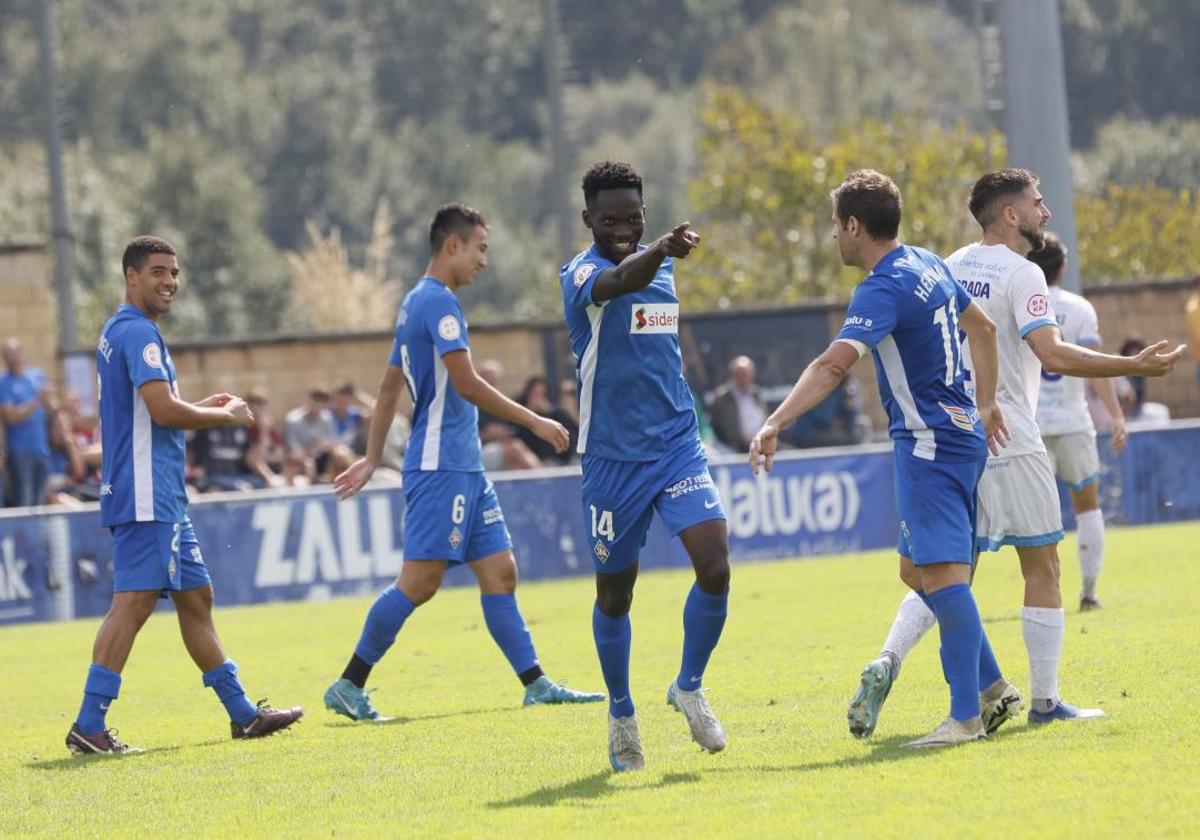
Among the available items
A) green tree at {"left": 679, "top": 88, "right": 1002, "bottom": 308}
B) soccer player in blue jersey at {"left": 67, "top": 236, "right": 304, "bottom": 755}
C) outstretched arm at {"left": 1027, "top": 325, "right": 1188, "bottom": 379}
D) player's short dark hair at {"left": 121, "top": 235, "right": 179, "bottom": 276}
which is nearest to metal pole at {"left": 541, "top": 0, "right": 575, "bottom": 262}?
green tree at {"left": 679, "top": 88, "right": 1002, "bottom": 308}

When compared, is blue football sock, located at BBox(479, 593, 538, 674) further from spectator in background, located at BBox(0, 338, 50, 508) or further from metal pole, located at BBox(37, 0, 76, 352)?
metal pole, located at BBox(37, 0, 76, 352)

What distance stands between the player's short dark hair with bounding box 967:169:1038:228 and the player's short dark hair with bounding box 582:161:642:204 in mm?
1617

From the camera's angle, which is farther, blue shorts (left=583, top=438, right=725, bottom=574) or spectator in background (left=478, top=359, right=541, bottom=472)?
spectator in background (left=478, top=359, right=541, bottom=472)

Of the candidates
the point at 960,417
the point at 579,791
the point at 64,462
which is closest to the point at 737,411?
the point at 64,462

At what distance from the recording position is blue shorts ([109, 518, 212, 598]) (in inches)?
372

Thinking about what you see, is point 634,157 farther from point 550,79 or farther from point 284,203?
point 550,79

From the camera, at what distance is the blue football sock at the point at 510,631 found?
10.5 metres

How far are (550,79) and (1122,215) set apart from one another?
18826 mm

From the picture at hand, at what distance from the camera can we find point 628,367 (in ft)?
25.6

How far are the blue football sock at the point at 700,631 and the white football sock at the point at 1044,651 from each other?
1207 millimetres

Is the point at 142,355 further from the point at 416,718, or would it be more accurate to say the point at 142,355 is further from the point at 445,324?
the point at 416,718

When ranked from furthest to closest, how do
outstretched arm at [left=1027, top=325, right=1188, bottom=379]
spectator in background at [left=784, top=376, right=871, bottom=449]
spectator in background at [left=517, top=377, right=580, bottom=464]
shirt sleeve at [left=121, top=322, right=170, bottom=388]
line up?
spectator in background at [left=784, top=376, right=871, bottom=449] → spectator in background at [left=517, top=377, right=580, bottom=464] → shirt sleeve at [left=121, top=322, right=170, bottom=388] → outstretched arm at [left=1027, top=325, right=1188, bottom=379]

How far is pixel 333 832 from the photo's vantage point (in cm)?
688

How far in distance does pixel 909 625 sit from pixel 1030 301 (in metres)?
1.37
